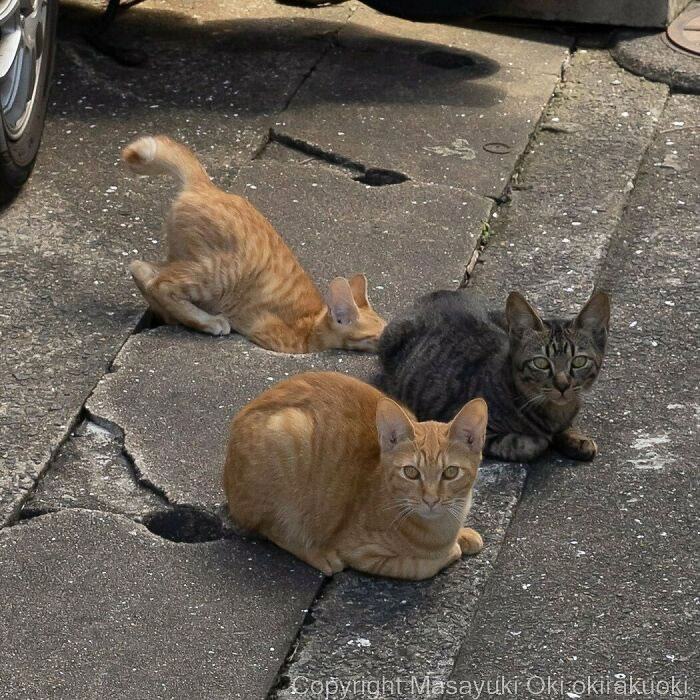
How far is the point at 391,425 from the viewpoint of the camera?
370 centimetres

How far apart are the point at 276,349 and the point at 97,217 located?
1100 millimetres

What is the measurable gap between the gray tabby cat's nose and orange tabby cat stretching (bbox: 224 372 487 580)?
2.26ft

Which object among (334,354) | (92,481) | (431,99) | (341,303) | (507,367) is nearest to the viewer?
(92,481)

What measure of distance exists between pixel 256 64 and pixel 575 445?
136 inches

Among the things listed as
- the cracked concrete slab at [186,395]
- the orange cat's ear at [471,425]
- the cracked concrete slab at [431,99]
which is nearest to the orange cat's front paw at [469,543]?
the orange cat's ear at [471,425]

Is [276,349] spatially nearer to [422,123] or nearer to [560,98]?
[422,123]

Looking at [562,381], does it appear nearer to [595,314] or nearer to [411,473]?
[595,314]

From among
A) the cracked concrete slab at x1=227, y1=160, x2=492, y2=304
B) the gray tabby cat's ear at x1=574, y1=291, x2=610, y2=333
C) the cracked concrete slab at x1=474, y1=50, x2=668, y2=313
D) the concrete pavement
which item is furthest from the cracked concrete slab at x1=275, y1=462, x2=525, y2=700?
the cracked concrete slab at x1=474, y1=50, x2=668, y2=313

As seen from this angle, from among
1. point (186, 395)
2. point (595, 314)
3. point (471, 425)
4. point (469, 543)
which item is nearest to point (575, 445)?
point (595, 314)

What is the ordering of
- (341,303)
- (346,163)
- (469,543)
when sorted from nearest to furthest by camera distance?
(469,543)
(341,303)
(346,163)

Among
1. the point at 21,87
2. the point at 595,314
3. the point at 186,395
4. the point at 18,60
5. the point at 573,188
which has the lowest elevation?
the point at 573,188

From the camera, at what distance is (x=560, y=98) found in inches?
283

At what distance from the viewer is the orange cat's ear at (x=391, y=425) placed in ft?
12.0

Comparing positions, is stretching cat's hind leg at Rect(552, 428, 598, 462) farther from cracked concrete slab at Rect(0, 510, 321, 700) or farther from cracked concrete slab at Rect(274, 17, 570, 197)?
cracked concrete slab at Rect(274, 17, 570, 197)
